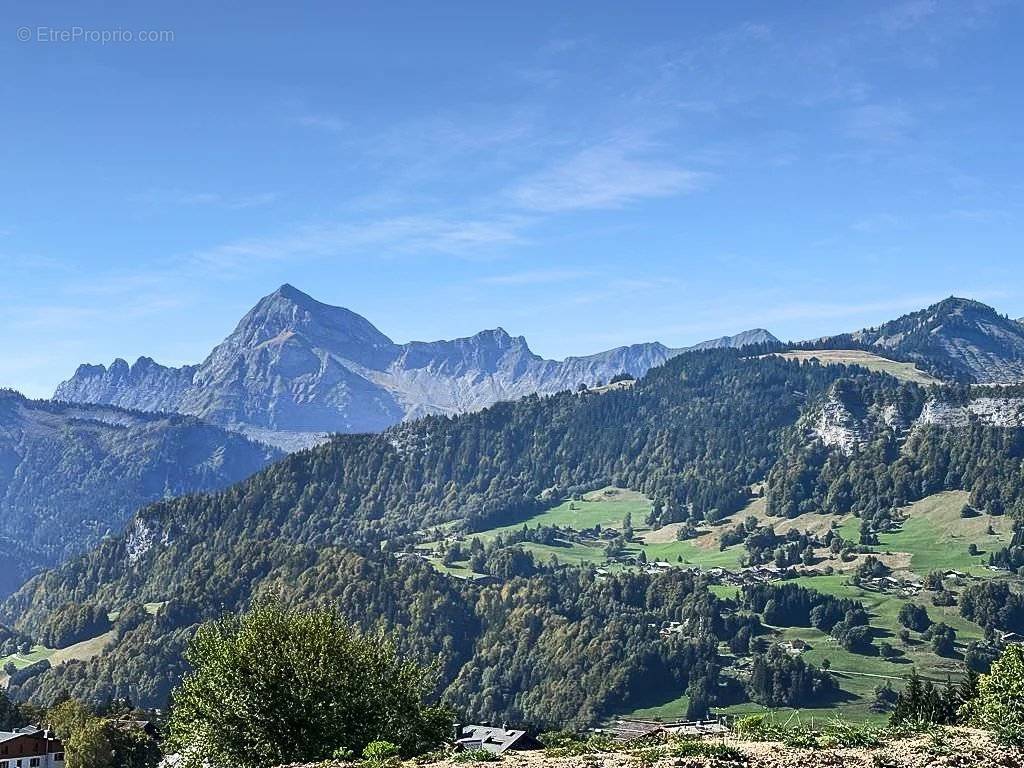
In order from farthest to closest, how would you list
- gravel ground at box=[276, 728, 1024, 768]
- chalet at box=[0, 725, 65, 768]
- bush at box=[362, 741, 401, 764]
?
chalet at box=[0, 725, 65, 768] < bush at box=[362, 741, 401, 764] < gravel ground at box=[276, 728, 1024, 768]

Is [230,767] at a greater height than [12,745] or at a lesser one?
greater

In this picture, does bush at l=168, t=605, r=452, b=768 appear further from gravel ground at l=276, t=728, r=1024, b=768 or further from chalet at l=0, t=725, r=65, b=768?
chalet at l=0, t=725, r=65, b=768

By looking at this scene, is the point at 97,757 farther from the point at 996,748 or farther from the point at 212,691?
the point at 996,748

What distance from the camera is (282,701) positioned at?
2616 inches

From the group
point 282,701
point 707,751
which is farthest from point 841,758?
point 282,701

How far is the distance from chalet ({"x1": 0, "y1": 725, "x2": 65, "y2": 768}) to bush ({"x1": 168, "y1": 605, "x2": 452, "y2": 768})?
98.0 m

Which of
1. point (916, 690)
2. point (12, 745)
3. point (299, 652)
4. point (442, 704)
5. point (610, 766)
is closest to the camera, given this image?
point (610, 766)

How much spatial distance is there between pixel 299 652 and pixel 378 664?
8142mm

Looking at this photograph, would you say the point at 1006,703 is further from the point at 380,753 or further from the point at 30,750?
the point at 30,750

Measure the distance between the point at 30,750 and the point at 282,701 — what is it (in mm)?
115525

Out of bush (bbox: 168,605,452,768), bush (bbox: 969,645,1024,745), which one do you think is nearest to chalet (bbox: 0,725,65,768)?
bush (bbox: 168,605,452,768)

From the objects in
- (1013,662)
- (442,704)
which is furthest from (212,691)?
(1013,662)

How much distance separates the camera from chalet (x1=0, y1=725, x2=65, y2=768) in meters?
152

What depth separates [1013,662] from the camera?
211 ft
